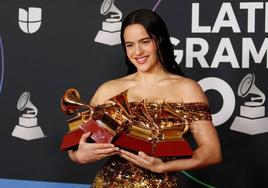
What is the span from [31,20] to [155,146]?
117 cm

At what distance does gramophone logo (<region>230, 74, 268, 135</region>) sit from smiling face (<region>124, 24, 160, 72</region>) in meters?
0.68

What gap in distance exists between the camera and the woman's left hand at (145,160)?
1.30 m

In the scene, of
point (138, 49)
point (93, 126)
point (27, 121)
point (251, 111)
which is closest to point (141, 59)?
point (138, 49)

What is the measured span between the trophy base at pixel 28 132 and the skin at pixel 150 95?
752 mm

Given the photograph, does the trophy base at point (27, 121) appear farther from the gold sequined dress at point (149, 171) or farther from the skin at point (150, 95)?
the gold sequined dress at point (149, 171)

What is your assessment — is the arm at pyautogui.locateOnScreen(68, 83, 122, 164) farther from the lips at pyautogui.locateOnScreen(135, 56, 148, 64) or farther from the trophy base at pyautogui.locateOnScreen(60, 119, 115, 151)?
the lips at pyautogui.locateOnScreen(135, 56, 148, 64)

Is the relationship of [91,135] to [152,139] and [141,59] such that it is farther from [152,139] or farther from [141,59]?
[141,59]

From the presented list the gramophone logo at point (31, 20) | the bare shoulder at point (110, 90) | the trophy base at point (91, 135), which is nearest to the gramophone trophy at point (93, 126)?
the trophy base at point (91, 135)

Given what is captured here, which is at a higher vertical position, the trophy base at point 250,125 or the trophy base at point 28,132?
the trophy base at point 250,125

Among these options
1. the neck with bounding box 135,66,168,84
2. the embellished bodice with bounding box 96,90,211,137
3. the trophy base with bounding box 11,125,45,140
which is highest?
the neck with bounding box 135,66,168,84

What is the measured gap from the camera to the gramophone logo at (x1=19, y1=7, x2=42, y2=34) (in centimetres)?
229

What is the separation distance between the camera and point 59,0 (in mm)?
2279

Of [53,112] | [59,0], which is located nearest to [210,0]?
[59,0]

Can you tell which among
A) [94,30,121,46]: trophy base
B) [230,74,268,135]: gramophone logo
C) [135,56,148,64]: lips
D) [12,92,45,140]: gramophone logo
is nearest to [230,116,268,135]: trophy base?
[230,74,268,135]: gramophone logo
